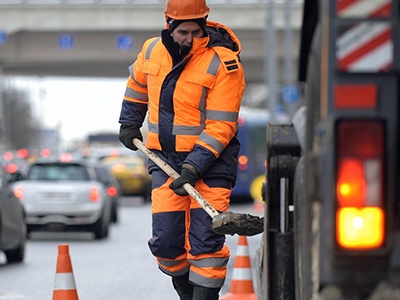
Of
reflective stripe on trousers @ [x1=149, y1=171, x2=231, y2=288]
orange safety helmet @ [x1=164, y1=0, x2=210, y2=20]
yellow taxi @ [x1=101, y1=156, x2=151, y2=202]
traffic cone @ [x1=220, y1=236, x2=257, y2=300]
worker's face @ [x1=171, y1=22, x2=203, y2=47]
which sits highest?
orange safety helmet @ [x1=164, y1=0, x2=210, y2=20]

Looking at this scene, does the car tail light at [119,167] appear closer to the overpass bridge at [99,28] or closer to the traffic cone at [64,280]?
the overpass bridge at [99,28]

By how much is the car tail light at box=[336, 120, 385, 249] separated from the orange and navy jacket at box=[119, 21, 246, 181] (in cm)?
333

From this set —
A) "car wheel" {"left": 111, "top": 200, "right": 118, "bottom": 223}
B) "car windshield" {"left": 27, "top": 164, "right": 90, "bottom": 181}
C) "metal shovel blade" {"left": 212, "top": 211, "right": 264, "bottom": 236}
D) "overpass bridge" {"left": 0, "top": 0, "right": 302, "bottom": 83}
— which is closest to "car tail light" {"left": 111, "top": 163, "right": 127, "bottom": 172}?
"overpass bridge" {"left": 0, "top": 0, "right": 302, "bottom": 83}

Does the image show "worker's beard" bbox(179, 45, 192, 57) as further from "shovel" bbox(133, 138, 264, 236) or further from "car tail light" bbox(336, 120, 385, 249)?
"car tail light" bbox(336, 120, 385, 249)

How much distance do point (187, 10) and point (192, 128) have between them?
65cm

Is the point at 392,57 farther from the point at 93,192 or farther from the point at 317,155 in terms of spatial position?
the point at 93,192

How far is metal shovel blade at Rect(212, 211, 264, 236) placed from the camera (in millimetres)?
6828

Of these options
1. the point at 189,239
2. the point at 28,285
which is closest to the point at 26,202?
the point at 28,285

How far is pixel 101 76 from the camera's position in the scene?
63.6 meters

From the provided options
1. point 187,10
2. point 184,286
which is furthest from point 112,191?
point 187,10

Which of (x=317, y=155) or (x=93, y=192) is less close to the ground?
(x=317, y=155)

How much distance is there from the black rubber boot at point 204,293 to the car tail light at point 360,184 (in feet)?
11.5

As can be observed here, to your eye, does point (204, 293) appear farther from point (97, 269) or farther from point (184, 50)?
point (97, 269)

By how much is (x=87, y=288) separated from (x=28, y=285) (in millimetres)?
812
